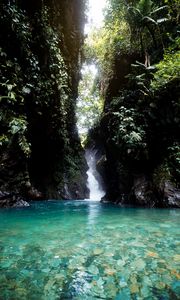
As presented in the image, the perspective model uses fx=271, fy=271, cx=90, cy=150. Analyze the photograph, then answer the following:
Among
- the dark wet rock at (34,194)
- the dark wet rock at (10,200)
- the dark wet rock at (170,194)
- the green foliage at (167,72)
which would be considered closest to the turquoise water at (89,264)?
the dark wet rock at (10,200)

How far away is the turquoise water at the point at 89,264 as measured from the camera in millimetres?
2709

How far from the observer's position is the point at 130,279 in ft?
10.0

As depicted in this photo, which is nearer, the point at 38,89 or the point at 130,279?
the point at 130,279

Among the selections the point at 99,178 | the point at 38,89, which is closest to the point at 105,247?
the point at 38,89

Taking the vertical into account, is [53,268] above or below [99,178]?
below

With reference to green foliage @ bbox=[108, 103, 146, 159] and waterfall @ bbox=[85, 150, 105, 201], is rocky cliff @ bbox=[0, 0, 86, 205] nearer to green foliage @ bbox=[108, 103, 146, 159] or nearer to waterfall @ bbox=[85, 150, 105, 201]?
waterfall @ bbox=[85, 150, 105, 201]

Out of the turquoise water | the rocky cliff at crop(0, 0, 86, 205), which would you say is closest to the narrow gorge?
the rocky cliff at crop(0, 0, 86, 205)

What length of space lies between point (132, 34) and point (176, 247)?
1594cm

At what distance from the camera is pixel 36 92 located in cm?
1162

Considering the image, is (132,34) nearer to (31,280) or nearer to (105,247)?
(105,247)

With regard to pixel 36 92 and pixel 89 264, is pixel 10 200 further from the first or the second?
pixel 89 264

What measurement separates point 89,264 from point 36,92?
929cm

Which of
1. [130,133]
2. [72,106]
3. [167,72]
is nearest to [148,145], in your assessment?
[130,133]

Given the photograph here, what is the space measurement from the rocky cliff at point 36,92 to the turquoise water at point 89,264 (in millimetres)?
4924
